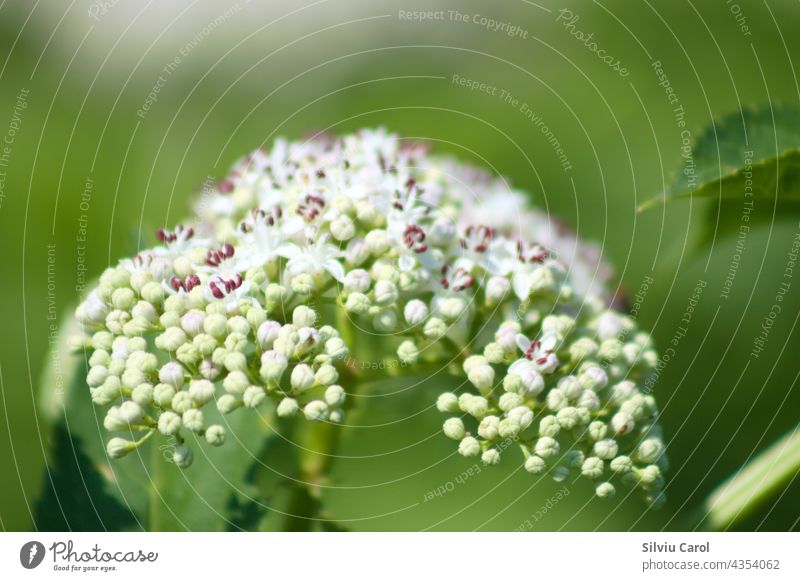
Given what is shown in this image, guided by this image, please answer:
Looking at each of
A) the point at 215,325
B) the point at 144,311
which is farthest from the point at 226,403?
the point at 144,311

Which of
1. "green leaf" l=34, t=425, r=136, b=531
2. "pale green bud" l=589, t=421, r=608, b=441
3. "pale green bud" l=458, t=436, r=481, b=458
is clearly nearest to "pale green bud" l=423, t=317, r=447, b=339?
"pale green bud" l=458, t=436, r=481, b=458

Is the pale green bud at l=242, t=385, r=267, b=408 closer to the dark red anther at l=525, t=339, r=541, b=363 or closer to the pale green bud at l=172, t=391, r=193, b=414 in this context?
the pale green bud at l=172, t=391, r=193, b=414

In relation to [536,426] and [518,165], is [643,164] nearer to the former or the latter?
[518,165]

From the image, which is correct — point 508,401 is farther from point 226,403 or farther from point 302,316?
point 226,403

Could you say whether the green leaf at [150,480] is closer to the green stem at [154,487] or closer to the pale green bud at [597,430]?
the green stem at [154,487]
